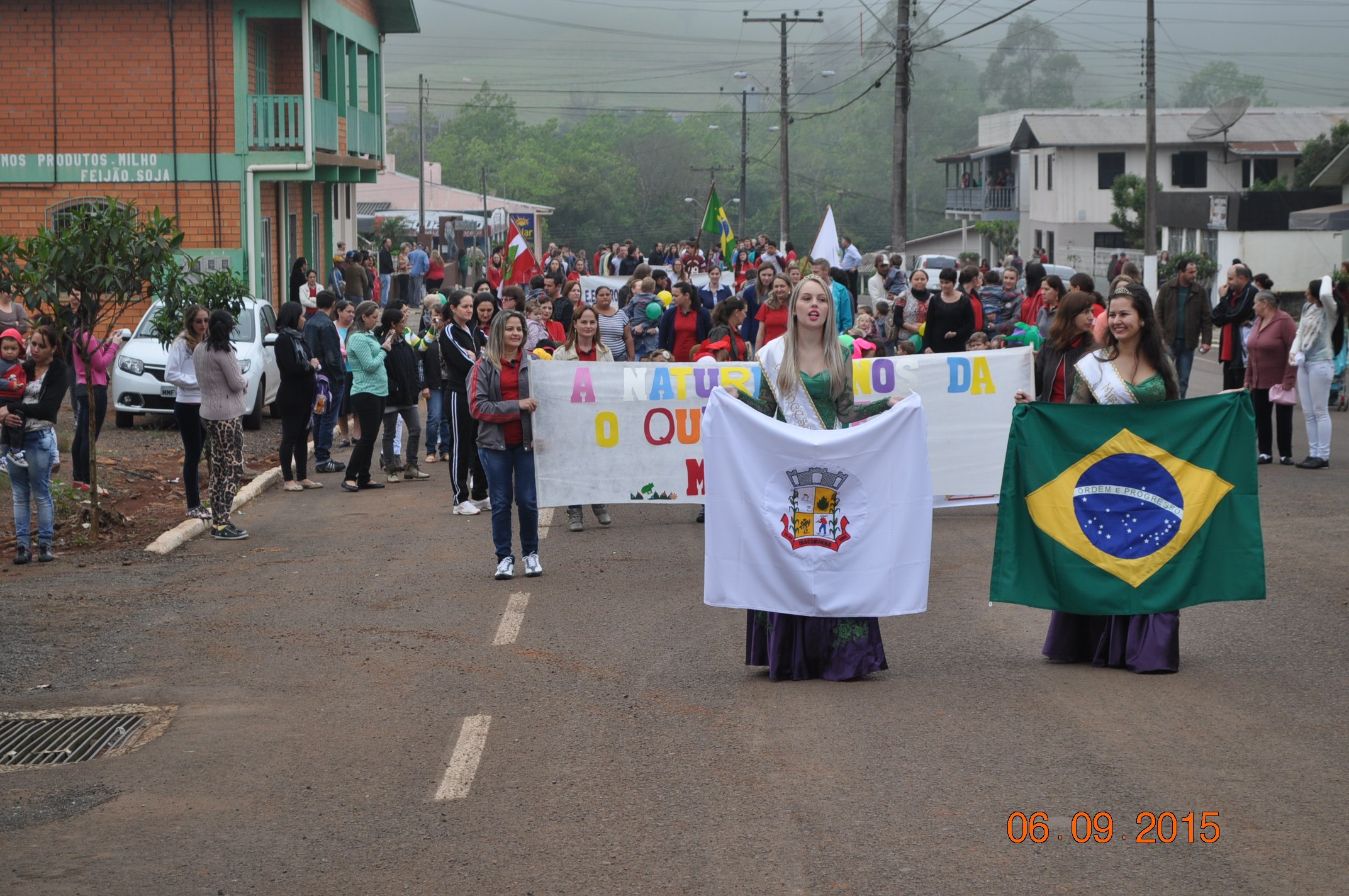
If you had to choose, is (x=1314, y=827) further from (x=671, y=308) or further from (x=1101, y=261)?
(x=1101, y=261)

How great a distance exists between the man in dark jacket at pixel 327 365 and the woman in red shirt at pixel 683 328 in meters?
3.77

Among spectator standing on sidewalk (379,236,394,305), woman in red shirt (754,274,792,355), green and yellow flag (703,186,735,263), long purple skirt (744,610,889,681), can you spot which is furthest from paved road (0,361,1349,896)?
spectator standing on sidewalk (379,236,394,305)

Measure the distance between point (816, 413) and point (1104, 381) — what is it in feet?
5.30

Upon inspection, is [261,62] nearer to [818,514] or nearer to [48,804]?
[818,514]

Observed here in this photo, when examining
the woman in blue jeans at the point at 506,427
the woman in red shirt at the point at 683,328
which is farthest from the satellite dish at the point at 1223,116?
the woman in blue jeans at the point at 506,427

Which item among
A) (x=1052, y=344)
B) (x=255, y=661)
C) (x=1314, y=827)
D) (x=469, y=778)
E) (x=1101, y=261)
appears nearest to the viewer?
(x=1314, y=827)

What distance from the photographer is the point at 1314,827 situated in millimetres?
5602

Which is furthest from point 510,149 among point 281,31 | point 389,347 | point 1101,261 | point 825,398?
point 825,398

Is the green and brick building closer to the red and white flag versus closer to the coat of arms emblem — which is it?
the red and white flag

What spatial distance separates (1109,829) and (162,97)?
89.5 ft

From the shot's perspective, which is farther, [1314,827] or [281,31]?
[281,31]

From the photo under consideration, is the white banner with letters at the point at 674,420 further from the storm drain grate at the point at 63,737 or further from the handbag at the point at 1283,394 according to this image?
the storm drain grate at the point at 63,737

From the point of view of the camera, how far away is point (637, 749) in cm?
675
